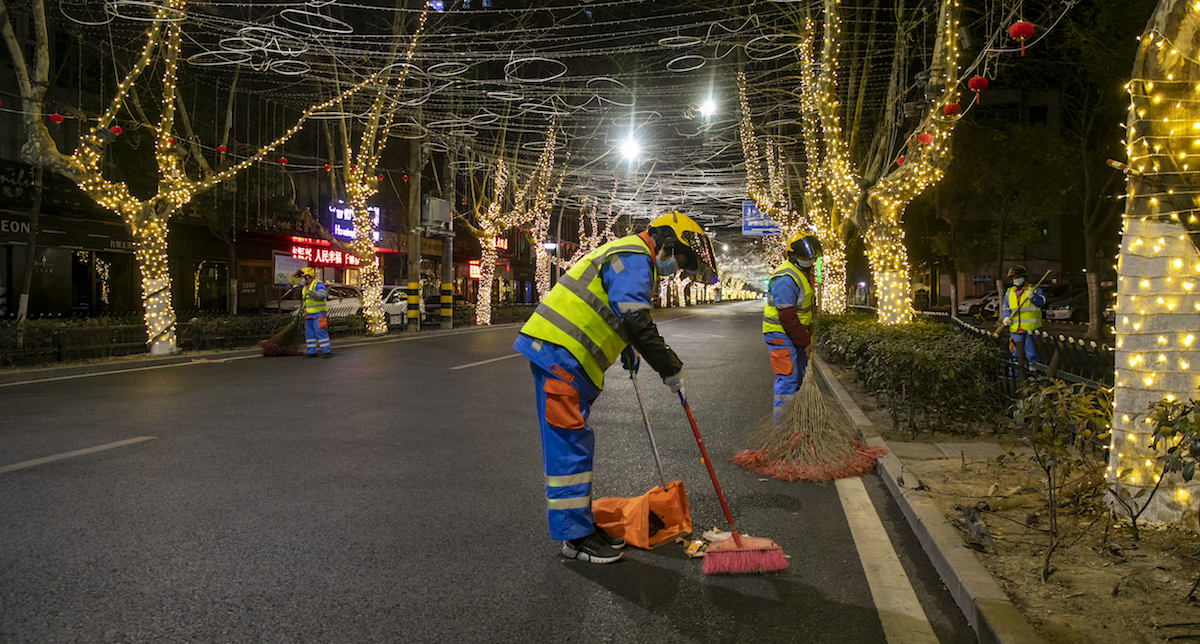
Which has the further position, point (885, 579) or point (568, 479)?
point (568, 479)

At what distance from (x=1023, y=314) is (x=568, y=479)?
8.16 m

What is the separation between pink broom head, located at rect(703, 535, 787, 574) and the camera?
3.57m

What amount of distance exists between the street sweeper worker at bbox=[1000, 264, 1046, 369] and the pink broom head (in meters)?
6.86

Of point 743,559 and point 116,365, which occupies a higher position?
point 116,365

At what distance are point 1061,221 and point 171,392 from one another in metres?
49.9

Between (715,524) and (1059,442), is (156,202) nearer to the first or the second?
(715,524)

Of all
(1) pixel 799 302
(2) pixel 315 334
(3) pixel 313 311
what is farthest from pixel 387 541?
(2) pixel 315 334

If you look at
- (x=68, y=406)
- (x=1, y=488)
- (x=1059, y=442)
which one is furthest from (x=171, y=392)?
(x=1059, y=442)

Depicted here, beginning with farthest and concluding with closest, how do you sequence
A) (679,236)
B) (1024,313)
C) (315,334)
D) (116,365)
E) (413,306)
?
(413,306) → (315,334) → (116,365) → (1024,313) → (679,236)

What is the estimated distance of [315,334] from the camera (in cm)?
1481

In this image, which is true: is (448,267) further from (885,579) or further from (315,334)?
(885,579)

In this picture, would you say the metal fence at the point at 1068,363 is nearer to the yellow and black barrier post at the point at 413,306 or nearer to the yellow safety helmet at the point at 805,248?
the yellow safety helmet at the point at 805,248

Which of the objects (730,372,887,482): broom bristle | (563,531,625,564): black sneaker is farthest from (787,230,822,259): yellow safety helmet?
(563,531,625,564): black sneaker

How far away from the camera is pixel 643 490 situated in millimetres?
5117
